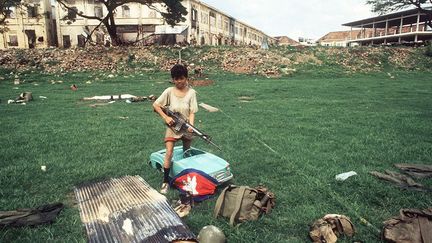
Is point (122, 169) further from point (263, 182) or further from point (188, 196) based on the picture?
point (263, 182)

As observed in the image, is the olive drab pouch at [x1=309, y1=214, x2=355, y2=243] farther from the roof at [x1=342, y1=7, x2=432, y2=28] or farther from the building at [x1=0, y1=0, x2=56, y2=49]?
the building at [x1=0, y1=0, x2=56, y2=49]

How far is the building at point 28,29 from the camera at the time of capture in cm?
4928

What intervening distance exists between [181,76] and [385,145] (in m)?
5.06

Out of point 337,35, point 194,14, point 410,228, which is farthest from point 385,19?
point 410,228

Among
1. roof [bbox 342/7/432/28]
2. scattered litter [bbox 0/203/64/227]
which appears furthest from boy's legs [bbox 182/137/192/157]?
roof [bbox 342/7/432/28]

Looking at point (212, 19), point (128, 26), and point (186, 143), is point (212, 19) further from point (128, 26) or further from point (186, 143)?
point (186, 143)

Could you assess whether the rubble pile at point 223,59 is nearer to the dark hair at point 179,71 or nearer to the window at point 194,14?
the dark hair at point 179,71

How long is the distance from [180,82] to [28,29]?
180ft

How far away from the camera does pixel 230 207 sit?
13.6ft

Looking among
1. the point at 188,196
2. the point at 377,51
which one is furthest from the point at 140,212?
the point at 377,51

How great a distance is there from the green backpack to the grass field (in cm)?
11

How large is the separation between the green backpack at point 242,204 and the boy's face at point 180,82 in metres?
1.90

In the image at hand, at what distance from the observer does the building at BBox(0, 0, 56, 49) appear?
49.3 metres

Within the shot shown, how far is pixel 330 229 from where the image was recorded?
11.8ft
